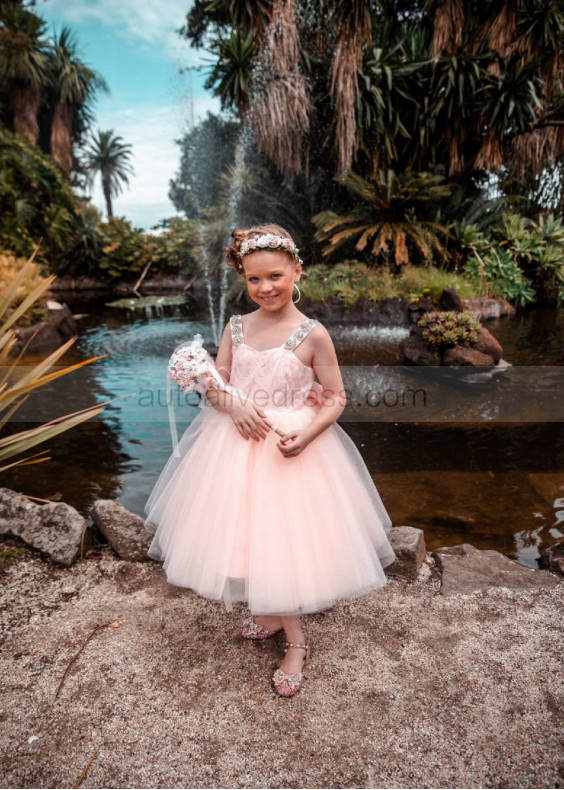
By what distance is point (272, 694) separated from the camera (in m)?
1.65

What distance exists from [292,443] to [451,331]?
5.04m

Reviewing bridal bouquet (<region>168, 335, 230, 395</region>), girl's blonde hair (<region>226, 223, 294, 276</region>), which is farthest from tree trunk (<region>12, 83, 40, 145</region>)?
bridal bouquet (<region>168, 335, 230, 395</region>)

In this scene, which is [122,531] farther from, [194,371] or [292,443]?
[292,443]

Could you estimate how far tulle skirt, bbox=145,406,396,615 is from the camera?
1622 mm

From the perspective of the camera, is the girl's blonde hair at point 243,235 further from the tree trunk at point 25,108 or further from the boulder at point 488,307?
the tree trunk at point 25,108

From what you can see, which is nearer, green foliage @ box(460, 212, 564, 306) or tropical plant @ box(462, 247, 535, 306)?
tropical plant @ box(462, 247, 535, 306)

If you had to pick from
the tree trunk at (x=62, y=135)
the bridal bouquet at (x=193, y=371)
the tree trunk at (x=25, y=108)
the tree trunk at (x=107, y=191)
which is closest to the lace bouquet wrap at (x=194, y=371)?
the bridal bouquet at (x=193, y=371)

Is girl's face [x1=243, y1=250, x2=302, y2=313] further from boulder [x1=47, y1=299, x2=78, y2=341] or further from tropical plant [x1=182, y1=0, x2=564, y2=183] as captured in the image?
tropical plant [x1=182, y1=0, x2=564, y2=183]

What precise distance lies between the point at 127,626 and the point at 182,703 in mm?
459

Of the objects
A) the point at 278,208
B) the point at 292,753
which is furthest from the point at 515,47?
the point at 292,753

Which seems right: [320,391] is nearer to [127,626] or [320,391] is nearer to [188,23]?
[127,626]

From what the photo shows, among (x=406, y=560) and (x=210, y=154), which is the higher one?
(x=210, y=154)

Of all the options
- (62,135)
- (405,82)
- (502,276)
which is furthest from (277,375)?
(62,135)

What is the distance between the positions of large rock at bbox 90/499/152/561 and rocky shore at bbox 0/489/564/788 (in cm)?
2
